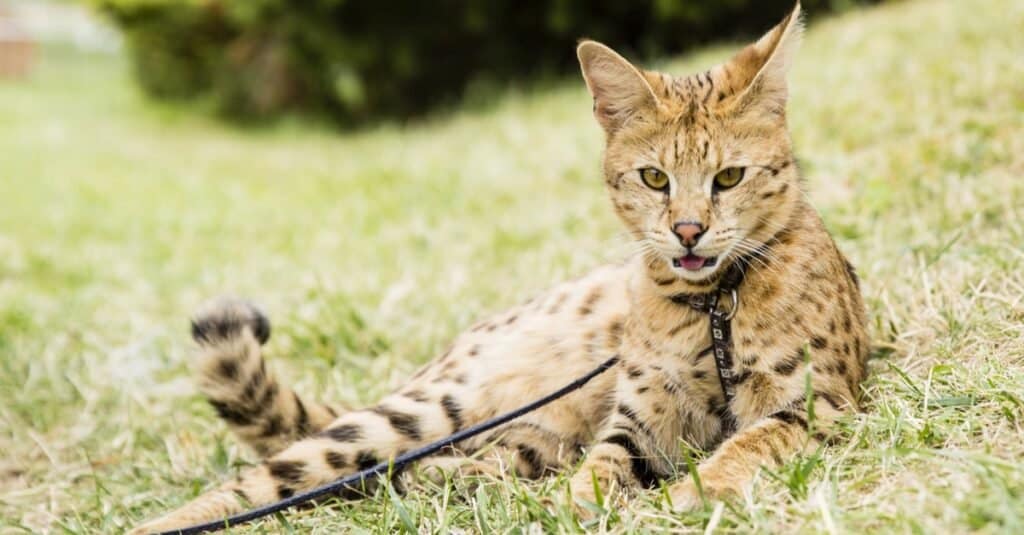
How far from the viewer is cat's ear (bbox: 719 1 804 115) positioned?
2.45 meters

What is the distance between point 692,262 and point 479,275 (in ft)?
8.32

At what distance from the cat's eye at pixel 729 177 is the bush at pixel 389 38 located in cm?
679

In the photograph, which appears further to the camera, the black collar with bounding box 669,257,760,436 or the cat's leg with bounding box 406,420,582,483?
the cat's leg with bounding box 406,420,582,483

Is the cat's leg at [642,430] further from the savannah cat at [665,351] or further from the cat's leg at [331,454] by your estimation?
the cat's leg at [331,454]

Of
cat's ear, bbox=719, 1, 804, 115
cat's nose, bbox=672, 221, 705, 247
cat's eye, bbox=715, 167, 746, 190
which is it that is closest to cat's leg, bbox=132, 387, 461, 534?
cat's nose, bbox=672, 221, 705, 247

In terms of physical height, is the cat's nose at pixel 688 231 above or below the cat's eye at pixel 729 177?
below

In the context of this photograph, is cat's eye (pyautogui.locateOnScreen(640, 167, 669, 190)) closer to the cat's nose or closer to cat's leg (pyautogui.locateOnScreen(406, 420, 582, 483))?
the cat's nose

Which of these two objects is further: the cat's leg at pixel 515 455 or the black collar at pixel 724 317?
the cat's leg at pixel 515 455

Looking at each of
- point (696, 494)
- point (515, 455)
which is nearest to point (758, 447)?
point (696, 494)

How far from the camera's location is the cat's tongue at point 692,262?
239 centimetres

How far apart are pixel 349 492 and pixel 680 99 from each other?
4.75 feet

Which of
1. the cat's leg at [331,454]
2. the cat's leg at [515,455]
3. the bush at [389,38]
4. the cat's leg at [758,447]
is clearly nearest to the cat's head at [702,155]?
the cat's leg at [758,447]

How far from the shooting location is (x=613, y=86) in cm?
261

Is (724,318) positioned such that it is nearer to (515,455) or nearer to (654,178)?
(654,178)
